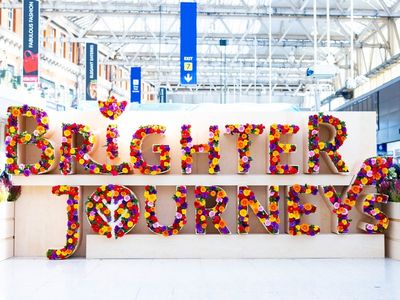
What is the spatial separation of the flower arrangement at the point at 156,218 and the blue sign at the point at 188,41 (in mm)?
6860

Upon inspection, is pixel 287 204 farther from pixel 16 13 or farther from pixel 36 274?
pixel 16 13

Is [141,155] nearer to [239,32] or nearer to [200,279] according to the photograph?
[200,279]

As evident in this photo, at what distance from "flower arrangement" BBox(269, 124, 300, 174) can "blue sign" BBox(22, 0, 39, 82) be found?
29.9ft

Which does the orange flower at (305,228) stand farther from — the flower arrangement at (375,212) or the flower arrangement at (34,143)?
the flower arrangement at (34,143)

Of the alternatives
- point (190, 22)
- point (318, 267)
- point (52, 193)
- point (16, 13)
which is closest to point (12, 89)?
point (190, 22)

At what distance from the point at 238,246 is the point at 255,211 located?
0.58 m

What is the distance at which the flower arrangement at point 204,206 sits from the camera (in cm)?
726

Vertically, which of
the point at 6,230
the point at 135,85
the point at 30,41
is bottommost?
the point at 6,230

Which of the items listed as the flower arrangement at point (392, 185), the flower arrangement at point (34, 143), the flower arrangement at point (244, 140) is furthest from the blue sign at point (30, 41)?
the flower arrangement at point (392, 185)

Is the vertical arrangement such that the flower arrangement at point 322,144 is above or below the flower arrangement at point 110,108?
below

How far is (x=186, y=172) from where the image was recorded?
7.29 metres

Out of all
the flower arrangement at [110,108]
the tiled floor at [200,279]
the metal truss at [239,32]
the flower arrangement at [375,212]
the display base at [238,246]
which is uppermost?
the metal truss at [239,32]

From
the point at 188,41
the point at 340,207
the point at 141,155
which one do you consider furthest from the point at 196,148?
the point at 188,41

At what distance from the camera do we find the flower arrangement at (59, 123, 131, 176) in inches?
285
